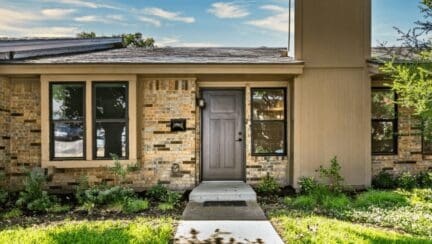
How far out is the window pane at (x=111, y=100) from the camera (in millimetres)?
6879

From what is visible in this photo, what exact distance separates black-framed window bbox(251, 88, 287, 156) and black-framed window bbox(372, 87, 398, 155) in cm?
217

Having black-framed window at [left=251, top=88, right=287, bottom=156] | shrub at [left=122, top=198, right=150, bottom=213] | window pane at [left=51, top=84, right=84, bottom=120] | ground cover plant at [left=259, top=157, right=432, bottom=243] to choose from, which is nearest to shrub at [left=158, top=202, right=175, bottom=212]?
shrub at [left=122, top=198, right=150, bottom=213]

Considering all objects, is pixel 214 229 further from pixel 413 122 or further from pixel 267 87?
pixel 413 122

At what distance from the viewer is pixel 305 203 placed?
599 cm

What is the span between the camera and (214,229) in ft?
14.9

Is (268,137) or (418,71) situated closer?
(418,71)

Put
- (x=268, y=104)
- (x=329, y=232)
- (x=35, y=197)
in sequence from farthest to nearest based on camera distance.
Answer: (x=268, y=104), (x=35, y=197), (x=329, y=232)

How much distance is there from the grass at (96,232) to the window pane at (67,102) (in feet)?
8.76

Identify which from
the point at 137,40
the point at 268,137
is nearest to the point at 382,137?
the point at 268,137

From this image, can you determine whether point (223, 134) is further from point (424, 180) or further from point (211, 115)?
point (424, 180)

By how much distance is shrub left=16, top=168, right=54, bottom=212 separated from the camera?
573cm

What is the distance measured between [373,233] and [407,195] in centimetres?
278

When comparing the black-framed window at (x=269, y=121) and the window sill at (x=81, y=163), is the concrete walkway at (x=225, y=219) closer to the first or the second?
the black-framed window at (x=269, y=121)

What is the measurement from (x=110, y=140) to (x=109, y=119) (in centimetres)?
45
